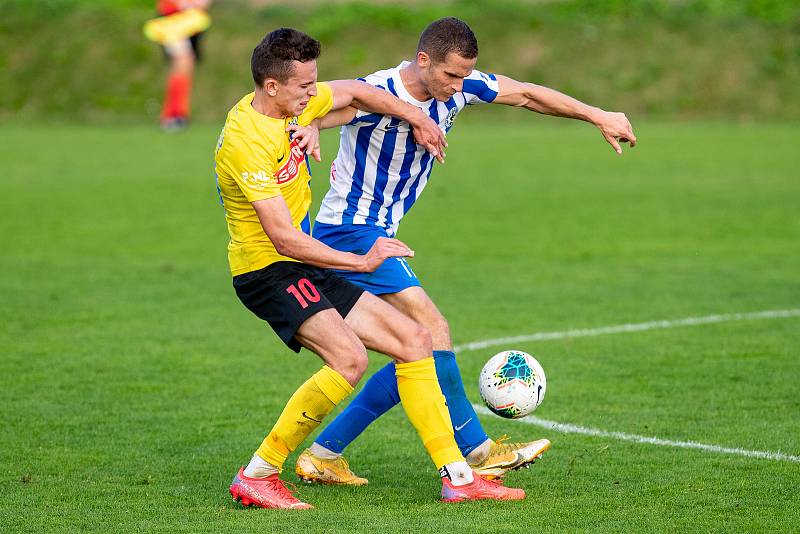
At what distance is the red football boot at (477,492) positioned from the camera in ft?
18.1

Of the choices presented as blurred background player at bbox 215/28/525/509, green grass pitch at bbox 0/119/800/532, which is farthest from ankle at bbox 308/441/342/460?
blurred background player at bbox 215/28/525/509

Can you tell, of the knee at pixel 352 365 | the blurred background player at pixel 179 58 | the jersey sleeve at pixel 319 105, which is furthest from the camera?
the blurred background player at pixel 179 58

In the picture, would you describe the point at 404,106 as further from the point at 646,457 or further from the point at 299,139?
the point at 646,457

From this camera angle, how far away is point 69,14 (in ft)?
114

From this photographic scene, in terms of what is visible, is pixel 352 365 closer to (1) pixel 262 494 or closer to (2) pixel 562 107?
(1) pixel 262 494

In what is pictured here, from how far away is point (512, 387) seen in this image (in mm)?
6086

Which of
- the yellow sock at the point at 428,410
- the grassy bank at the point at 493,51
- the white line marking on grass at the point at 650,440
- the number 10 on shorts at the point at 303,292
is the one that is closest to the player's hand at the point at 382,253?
the number 10 on shorts at the point at 303,292

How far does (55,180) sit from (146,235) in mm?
5897

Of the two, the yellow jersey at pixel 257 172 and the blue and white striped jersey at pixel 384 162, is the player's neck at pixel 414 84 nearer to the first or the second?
the blue and white striped jersey at pixel 384 162

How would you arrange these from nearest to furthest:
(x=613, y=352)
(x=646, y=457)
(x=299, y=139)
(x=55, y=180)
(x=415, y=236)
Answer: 1. (x=299, y=139)
2. (x=646, y=457)
3. (x=613, y=352)
4. (x=415, y=236)
5. (x=55, y=180)


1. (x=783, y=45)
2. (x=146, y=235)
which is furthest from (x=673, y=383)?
(x=783, y=45)

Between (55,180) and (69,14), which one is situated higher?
(69,14)

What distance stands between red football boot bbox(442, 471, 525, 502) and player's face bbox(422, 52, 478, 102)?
1899 millimetres

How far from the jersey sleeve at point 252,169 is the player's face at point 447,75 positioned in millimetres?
1071
